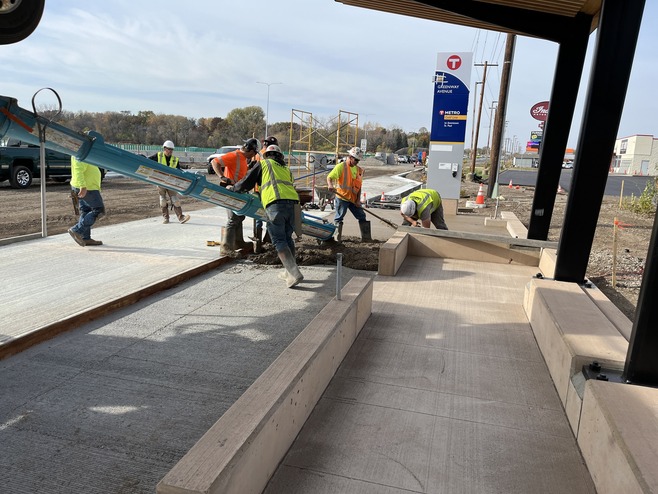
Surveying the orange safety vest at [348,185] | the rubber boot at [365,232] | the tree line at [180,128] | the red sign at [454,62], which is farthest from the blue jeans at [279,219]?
the tree line at [180,128]

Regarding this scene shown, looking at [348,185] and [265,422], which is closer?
[265,422]

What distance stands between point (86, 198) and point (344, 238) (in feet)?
16.2

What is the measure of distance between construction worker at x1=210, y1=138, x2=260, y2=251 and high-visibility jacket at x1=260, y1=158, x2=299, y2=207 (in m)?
1.69

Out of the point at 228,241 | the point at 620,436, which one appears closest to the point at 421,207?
the point at 228,241

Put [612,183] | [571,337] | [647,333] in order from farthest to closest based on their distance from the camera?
[612,183] → [571,337] → [647,333]

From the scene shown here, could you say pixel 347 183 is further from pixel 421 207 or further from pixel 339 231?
pixel 421 207

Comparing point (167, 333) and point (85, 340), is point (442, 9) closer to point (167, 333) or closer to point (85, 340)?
point (167, 333)

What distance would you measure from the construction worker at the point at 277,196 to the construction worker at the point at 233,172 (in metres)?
1.56

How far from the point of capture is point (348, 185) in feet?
32.7

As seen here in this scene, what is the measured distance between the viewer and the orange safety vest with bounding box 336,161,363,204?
9.91 meters

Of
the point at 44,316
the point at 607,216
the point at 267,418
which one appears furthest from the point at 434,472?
the point at 607,216

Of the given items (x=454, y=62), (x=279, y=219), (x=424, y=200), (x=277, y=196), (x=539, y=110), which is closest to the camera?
(x=277, y=196)

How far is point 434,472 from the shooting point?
9.30 feet

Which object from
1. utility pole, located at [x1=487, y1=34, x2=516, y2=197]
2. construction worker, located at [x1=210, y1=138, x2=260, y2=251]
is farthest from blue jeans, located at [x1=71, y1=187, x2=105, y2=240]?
utility pole, located at [x1=487, y1=34, x2=516, y2=197]
